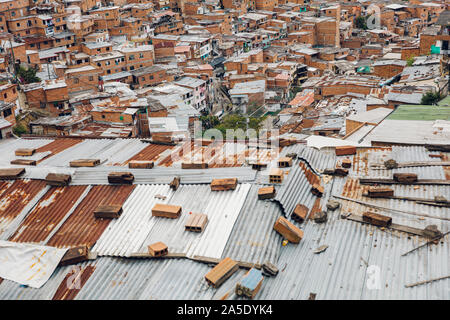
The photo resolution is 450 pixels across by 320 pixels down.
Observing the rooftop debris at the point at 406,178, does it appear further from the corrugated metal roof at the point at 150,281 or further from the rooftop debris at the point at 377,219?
the corrugated metal roof at the point at 150,281

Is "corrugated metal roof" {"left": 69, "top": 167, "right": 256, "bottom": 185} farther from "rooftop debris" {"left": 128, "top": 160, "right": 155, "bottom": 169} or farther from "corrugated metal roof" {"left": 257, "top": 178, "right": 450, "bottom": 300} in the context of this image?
"corrugated metal roof" {"left": 257, "top": 178, "right": 450, "bottom": 300}

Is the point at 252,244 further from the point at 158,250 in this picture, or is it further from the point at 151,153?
the point at 151,153

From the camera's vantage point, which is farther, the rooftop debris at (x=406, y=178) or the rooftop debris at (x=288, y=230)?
the rooftop debris at (x=406, y=178)

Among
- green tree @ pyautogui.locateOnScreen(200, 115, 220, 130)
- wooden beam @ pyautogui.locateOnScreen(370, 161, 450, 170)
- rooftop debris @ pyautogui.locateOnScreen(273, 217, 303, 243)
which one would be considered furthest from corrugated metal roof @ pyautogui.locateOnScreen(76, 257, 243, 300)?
green tree @ pyautogui.locateOnScreen(200, 115, 220, 130)

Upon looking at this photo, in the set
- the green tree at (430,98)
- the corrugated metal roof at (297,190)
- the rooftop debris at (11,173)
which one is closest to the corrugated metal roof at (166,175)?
the corrugated metal roof at (297,190)

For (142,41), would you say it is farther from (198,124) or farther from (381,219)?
(381,219)
